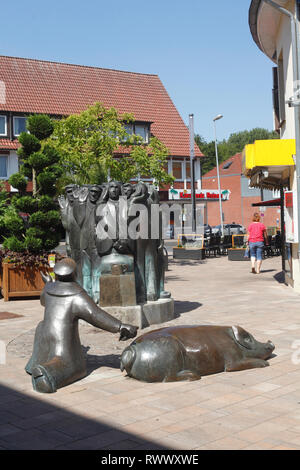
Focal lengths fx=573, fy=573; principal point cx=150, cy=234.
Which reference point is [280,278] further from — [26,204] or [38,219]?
[26,204]

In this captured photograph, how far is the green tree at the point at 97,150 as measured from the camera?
1934 cm

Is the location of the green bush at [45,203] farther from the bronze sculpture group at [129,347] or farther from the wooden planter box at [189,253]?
the wooden planter box at [189,253]

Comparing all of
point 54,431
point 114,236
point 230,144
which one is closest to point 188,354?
point 54,431

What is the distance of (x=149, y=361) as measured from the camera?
5773mm

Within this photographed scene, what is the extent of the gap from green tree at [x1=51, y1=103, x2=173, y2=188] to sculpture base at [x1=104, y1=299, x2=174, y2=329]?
999 cm

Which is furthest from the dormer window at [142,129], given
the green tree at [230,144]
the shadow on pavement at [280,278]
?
the green tree at [230,144]

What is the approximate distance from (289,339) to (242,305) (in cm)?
327

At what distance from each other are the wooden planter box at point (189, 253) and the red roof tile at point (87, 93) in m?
16.3

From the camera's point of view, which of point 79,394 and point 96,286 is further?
point 96,286

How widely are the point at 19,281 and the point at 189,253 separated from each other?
12.7m

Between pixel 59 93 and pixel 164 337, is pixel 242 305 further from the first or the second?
pixel 59 93

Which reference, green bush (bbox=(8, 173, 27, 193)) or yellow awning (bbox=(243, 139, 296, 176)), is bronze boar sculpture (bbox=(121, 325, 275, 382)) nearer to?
yellow awning (bbox=(243, 139, 296, 176))

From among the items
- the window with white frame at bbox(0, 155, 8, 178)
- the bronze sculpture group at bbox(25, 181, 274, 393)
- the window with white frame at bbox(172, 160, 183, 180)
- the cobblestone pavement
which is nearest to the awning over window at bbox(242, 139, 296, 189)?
the cobblestone pavement
